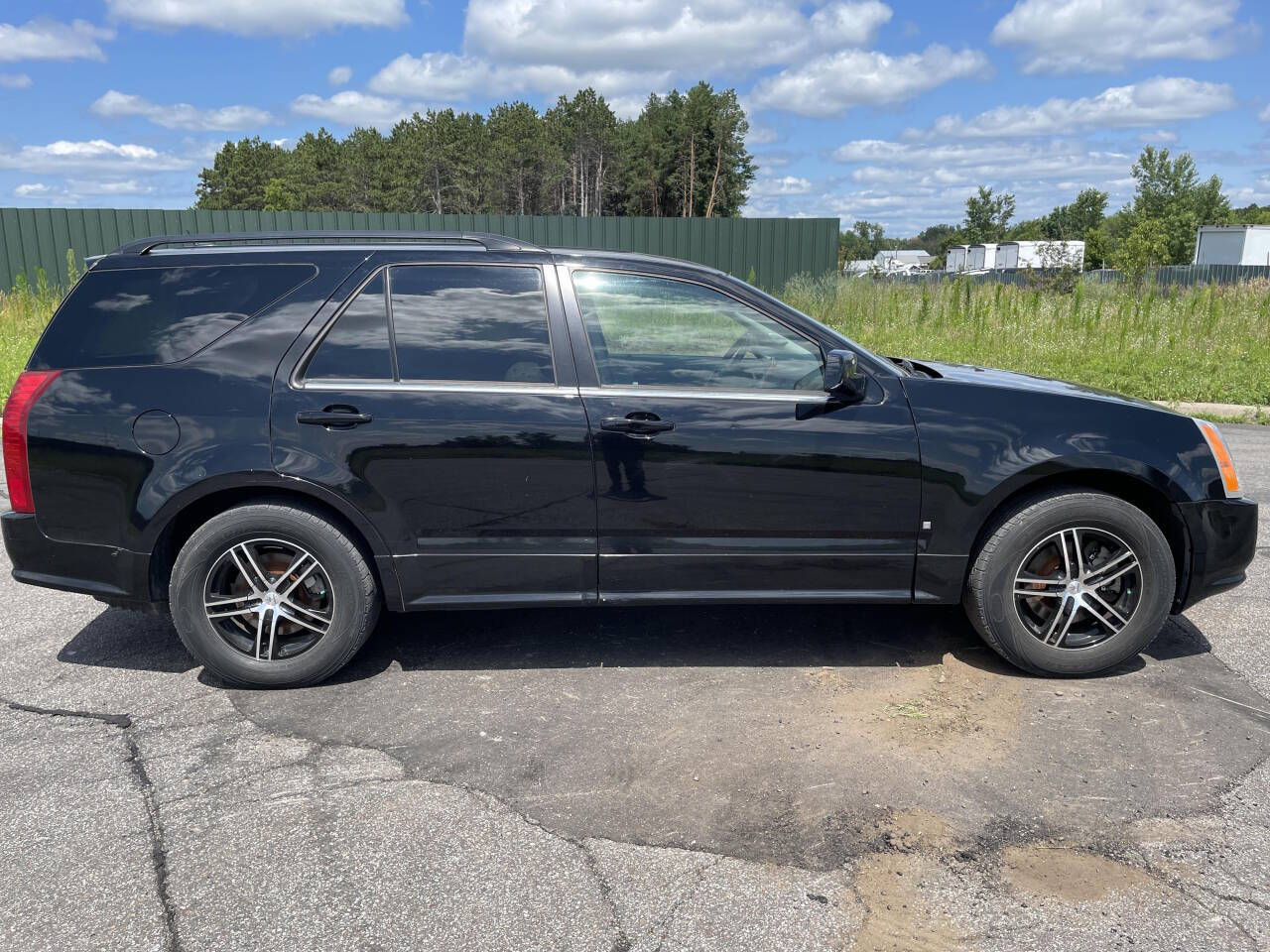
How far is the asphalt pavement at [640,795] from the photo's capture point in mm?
2613

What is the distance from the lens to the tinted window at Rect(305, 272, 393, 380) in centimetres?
399

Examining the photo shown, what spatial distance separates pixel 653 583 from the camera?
406 cm

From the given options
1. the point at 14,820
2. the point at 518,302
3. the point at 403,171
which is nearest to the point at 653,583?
the point at 518,302

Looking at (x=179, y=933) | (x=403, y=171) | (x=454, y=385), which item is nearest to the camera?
(x=179, y=933)

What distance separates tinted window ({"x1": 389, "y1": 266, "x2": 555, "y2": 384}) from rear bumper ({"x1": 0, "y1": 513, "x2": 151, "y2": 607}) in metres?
1.39

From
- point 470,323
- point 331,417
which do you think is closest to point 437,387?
point 470,323

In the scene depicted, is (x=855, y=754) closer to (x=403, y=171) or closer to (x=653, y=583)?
(x=653, y=583)

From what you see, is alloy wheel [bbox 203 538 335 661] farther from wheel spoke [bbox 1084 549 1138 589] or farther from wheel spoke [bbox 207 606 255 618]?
wheel spoke [bbox 1084 549 1138 589]

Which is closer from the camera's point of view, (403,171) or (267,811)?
(267,811)

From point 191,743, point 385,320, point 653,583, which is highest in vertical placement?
point 385,320

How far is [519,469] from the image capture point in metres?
3.93

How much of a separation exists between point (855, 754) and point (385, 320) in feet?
8.32

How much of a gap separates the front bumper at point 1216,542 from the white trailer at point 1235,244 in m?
57.8

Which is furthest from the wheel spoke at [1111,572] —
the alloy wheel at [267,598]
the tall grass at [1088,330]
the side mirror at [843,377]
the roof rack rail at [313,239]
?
the tall grass at [1088,330]
